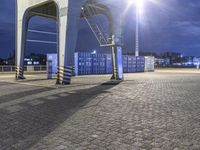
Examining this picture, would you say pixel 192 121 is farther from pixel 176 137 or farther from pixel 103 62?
pixel 103 62

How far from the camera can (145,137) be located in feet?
17.4

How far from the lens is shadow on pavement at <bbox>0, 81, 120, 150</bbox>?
16.8 ft

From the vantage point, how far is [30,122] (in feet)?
22.0

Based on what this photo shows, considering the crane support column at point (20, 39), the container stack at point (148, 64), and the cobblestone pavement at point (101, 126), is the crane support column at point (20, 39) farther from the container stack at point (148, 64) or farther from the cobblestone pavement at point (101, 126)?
the container stack at point (148, 64)

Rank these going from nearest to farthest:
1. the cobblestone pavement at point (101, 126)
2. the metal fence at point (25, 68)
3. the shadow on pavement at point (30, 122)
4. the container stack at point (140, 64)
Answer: the cobblestone pavement at point (101, 126)
the shadow on pavement at point (30, 122)
the metal fence at point (25, 68)
the container stack at point (140, 64)

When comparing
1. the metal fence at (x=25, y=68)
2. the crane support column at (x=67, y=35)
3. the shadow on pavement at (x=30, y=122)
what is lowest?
the shadow on pavement at (x=30, y=122)

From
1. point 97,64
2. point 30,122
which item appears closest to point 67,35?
point 30,122

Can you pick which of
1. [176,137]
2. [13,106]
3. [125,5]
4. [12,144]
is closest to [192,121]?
[176,137]

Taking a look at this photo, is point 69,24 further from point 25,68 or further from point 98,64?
point 25,68

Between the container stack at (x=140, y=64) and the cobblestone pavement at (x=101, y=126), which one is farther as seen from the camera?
the container stack at (x=140, y=64)

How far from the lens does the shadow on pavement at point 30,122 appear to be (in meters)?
5.11

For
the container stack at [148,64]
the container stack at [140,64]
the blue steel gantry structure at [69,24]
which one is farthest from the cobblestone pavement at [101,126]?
the container stack at [148,64]

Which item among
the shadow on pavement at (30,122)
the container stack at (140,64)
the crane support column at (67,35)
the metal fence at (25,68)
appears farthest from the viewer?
the container stack at (140,64)

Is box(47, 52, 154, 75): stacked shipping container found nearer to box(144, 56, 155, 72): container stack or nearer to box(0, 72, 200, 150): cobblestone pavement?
box(144, 56, 155, 72): container stack
